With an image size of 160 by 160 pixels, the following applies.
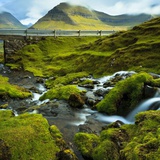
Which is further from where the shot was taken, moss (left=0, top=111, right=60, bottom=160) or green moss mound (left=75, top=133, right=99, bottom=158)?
green moss mound (left=75, top=133, right=99, bottom=158)

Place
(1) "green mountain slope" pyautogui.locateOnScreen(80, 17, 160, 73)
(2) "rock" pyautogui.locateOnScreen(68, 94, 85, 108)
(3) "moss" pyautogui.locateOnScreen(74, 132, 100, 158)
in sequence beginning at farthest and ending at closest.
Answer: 1. (1) "green mountain slope" pyautogui.locateOnScreen(80, 17, 160, 73)
2. (2) "rock" pyautogui.locateOnScreen(68, 94, 85, 108)
3. (3) "moss" pyautogui.locateOnScreen(74, 132, 100, 158)

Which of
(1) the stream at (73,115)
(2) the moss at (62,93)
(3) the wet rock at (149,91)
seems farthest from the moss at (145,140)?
(2) the moss at (62,93)

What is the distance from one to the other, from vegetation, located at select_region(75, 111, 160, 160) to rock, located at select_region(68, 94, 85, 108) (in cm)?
600

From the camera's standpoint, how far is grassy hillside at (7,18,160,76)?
1241 inches

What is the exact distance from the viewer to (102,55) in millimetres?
36625

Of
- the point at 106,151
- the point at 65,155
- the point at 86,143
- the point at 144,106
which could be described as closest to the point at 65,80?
the point at 144,106

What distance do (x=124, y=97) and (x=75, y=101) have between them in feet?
13.0

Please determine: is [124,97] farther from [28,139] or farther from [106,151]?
[28,139]

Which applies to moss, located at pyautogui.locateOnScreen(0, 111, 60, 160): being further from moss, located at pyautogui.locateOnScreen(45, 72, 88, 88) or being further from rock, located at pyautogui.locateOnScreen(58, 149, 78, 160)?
moss, located at pyautogui.locateOnScreen(45, 72, 88, 88)

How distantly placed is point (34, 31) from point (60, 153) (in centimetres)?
4500

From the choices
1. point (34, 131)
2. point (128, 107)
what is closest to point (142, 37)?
point (128, 107)

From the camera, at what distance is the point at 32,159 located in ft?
36.9

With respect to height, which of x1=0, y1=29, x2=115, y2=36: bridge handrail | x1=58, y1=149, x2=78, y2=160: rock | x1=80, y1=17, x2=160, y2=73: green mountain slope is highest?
x1=0, y1=29, x2=115, y2=36: bridge handrail

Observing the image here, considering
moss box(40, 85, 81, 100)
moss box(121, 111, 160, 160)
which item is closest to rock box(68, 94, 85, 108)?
moss box(40, 85, 81, 100)
